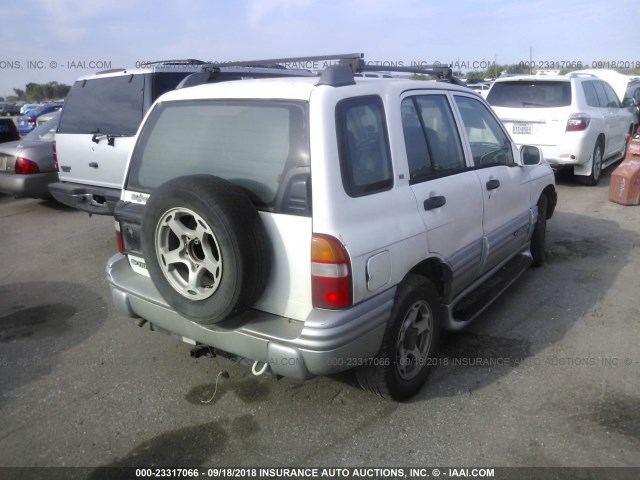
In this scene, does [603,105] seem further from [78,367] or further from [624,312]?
[78,367]

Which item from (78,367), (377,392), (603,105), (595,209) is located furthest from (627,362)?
(603,105)

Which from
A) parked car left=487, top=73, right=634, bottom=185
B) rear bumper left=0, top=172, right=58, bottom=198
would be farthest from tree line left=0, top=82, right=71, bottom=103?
parked car left=487, top=73, right=634, bottom=185

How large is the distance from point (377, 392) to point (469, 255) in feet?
3.79

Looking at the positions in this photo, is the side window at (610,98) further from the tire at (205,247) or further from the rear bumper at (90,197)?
the tire at (205,247)

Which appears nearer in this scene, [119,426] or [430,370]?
[119,426]

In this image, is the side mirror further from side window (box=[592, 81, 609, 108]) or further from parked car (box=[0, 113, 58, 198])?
parked car (box=[0, 113, 58, 198])

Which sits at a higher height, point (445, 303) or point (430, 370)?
point (445, 303)

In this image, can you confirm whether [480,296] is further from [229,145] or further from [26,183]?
[26,183]

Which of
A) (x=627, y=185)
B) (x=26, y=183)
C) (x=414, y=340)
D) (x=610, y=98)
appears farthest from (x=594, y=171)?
(x=26, y=183)

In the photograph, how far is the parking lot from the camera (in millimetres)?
2715

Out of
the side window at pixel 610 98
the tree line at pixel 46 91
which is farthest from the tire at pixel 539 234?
the tree line at pixel 46 91

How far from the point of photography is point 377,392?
2.96m

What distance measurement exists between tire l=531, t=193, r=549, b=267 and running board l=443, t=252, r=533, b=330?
56 cm

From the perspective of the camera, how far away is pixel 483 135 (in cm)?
400
